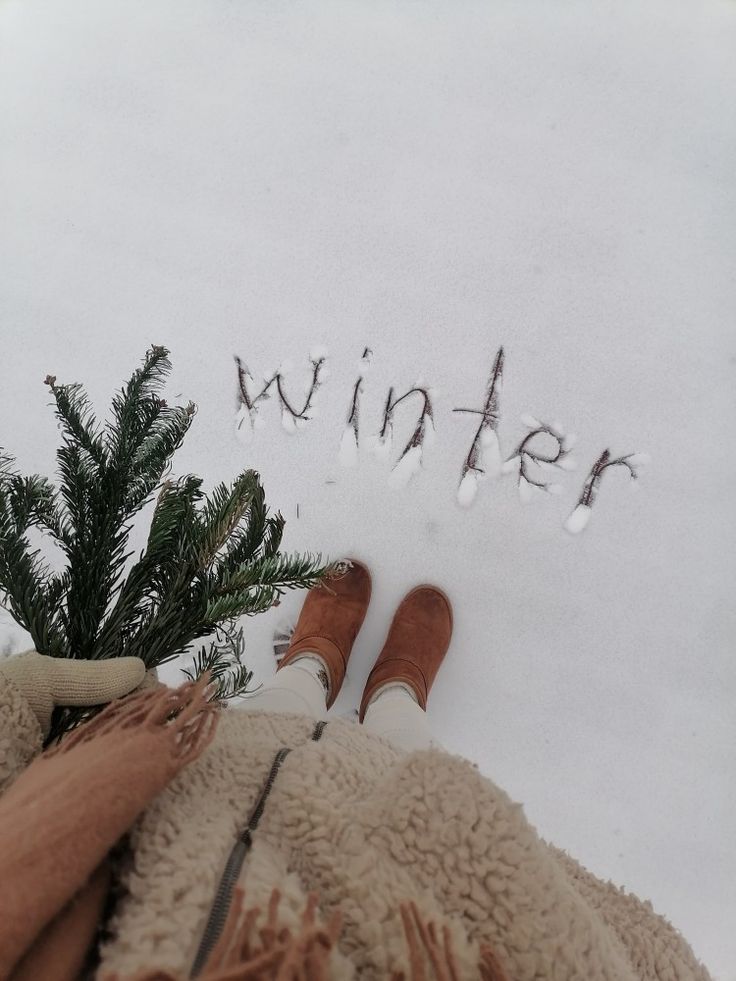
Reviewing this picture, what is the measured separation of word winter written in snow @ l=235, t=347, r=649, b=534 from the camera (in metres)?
0.99

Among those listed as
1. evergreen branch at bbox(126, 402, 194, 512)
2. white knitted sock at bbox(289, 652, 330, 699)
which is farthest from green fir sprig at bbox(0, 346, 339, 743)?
white knitted sock at bbox(289, 652, 330, 699)

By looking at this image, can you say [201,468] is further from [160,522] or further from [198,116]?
[198,116]

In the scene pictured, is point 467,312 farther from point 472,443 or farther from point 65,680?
point 65,680

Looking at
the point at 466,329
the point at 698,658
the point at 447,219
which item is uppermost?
the point at 447,219

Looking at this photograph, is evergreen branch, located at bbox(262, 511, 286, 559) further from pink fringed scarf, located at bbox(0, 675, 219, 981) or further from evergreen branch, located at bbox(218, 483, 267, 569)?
pink fringed scarf, located at bbox(0, 675, 219, 981)

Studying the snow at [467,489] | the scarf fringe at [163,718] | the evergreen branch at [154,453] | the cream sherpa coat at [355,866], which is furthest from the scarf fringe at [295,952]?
the snow at [467,489]

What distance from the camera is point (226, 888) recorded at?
1.20 ft

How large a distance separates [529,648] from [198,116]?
105 cm

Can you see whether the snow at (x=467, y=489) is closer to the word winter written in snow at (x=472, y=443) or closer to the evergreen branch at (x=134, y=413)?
the word winter written in snow at (x=472, y=443)

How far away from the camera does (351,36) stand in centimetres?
102

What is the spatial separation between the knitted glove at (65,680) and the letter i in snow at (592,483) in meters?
0.73

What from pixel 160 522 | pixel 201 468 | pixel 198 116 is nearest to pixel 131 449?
pixel 160 522

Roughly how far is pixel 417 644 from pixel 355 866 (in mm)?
572

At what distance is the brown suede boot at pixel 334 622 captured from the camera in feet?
3.18
